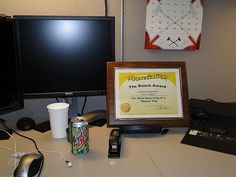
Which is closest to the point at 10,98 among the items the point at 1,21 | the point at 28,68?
the point at 28,68

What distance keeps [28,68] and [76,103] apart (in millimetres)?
293

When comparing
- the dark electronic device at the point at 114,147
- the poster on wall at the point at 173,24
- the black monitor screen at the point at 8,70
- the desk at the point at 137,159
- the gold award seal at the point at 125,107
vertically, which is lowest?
the desk at the point at 137,159

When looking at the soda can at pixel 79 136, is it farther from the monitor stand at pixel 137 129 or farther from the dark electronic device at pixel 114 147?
the monitor stand at pixel 137 129

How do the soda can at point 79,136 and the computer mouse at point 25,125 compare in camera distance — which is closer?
the soda can at point 79,136

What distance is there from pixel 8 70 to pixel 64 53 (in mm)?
244

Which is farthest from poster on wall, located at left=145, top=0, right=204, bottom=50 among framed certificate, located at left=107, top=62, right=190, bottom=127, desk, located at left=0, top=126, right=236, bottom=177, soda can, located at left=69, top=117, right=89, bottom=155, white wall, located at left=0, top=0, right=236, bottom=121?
Answer: soda can, located at left=69, top=117, right=89, bottom=155

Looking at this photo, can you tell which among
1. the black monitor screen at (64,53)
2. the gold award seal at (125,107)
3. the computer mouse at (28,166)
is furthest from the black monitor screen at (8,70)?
the gold award seal at (125,107)

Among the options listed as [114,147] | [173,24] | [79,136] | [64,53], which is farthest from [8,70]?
[173,24]

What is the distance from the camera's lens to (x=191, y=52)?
1.44m

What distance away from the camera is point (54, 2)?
1262mm

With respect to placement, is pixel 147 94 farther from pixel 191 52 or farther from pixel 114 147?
pixel 191 52

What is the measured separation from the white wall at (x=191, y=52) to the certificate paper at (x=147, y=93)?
0.29 meters

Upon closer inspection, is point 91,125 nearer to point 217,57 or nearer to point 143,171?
point 143,171

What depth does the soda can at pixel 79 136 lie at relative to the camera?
912mm
